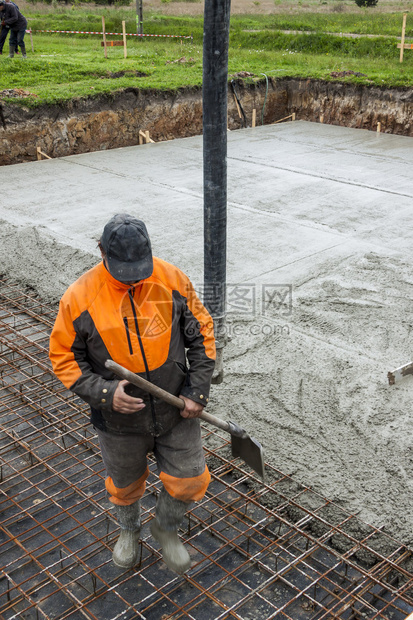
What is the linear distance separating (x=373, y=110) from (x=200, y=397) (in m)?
12.8

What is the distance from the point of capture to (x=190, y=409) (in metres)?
2.57

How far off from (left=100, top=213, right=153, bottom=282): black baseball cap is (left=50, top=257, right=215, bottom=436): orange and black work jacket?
0.07m

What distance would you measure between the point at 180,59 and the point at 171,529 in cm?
1590

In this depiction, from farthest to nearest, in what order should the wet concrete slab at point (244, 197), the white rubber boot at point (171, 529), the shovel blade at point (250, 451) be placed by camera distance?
the wet concrete slab at point (244, 197), the shovel blade at point (250, 451), the white rubber boot at point (171, 529)

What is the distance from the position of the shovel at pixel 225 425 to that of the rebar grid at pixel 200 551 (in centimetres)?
38

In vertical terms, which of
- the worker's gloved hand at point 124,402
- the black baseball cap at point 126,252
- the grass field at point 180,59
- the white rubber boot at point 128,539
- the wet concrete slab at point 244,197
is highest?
the grass field at point 180,59

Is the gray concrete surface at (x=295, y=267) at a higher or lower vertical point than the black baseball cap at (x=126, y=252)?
lower

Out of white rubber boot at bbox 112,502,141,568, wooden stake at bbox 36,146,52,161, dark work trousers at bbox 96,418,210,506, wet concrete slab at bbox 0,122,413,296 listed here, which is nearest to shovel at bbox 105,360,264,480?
dark work trousers at bbox 96,418,210,506

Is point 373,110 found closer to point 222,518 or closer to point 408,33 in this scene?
point 222,518

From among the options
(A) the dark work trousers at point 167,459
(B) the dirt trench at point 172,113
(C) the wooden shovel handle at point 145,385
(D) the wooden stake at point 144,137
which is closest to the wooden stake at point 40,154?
(B) the dirt trench at point 172,113

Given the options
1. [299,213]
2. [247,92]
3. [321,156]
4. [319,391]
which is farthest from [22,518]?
[247,92]

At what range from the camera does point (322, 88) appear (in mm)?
14477

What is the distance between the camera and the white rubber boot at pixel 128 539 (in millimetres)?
2803

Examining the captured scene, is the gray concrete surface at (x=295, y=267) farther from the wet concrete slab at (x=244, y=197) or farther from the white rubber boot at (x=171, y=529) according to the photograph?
the white rubber boot at (x=171, y=529)
